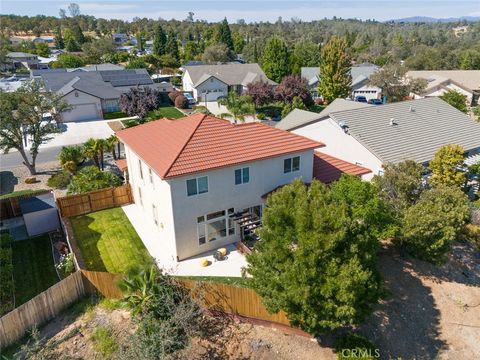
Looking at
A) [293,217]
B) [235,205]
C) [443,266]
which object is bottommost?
[443,266]

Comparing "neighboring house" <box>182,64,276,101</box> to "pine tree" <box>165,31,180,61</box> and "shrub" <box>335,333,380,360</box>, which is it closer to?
"pine tree" <box>165,31,180,61</box>

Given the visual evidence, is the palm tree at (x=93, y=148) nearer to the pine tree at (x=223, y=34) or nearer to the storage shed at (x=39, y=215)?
the storage shed at (x=39, y=215)

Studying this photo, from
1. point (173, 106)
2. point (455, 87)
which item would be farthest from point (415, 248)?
point (455, 87)

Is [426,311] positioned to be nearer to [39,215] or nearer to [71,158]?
[39,215]

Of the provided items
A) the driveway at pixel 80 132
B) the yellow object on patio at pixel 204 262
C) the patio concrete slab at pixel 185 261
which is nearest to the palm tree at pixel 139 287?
the patio concrete slab at pixel 185 261

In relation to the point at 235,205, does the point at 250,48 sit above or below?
above

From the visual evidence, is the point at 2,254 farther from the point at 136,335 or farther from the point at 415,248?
the point at 415,248

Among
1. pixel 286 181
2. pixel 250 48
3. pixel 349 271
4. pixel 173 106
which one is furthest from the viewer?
pixel 250 48
